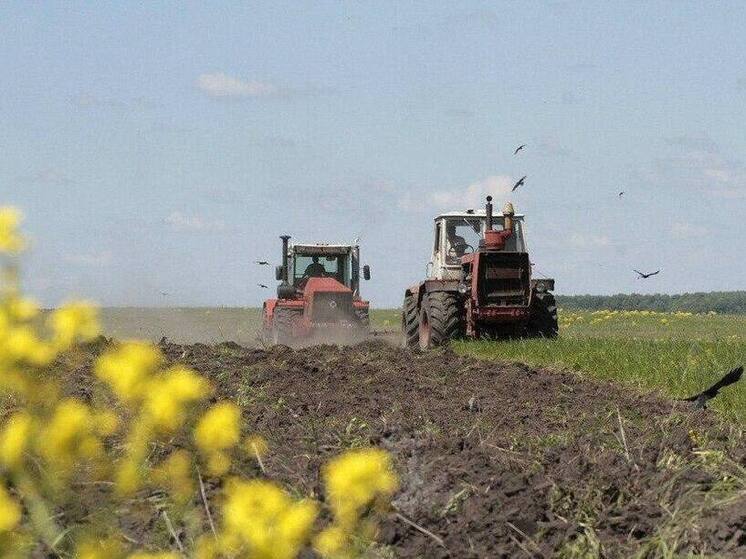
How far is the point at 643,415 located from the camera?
402 inches

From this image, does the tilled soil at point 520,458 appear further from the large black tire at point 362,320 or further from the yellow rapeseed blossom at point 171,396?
the large black tire at point 362,320

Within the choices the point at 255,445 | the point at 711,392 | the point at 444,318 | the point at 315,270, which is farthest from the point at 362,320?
the point at 255,445

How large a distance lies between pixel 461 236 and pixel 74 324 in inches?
725

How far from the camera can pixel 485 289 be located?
763 inches

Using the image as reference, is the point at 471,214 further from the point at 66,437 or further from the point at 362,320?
the point at 66,437

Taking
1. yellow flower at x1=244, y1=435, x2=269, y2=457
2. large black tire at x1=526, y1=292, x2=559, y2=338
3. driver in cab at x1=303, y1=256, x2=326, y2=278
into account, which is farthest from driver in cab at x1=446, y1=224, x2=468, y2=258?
yellow flower at x1=244, y1=435, x2=269, y2=457

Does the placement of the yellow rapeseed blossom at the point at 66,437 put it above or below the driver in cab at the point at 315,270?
below

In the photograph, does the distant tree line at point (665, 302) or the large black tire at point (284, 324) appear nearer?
the large black tire at point (284, 324)

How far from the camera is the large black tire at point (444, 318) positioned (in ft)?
63.2

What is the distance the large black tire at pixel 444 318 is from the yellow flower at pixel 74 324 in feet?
54.2

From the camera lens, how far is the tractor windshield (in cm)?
2491

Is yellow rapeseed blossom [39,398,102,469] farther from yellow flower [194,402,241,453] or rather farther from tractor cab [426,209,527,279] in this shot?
tractor cab [426,209,527,279]

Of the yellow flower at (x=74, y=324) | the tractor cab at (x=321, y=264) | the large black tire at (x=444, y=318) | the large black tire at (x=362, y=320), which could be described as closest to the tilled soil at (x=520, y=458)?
the yellow flower at (x=74, y=324)

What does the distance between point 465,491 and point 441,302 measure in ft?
44.1
